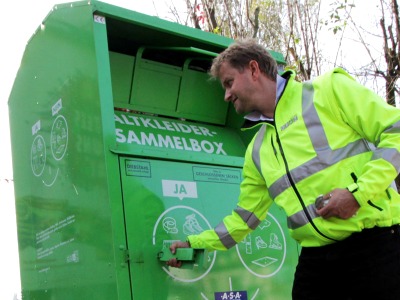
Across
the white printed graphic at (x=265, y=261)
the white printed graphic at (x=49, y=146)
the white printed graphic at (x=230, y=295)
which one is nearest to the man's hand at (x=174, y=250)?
the white printed graphic at (x=230, y=295)

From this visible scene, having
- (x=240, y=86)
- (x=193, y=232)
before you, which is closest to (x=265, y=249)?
(x=193, y=232)

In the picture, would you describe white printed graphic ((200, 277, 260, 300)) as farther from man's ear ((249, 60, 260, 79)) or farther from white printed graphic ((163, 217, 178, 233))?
man's ear ((249, 60, 260, 79))

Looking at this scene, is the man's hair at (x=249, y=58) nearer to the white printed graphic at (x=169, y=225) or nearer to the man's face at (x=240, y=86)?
the man's face at (x=240, y=86)

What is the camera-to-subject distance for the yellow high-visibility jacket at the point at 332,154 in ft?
6.21

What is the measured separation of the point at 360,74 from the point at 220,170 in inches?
243

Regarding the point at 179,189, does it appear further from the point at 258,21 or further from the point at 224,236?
the point at 258,21

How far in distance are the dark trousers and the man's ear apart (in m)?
0.76

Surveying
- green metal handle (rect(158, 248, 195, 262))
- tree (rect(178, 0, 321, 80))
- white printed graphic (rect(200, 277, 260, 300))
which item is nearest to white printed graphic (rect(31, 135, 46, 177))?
green metal handle (rect(158, 248, 195, 262))

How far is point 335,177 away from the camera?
1986 millimetres

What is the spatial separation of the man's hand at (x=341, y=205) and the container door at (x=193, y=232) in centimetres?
89

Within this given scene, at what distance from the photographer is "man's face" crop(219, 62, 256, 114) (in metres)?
2.35

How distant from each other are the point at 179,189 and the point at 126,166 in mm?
347

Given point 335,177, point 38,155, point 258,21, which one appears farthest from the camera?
point 258,21

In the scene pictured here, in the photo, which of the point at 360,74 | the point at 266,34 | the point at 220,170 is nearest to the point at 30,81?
the point at 220,170
